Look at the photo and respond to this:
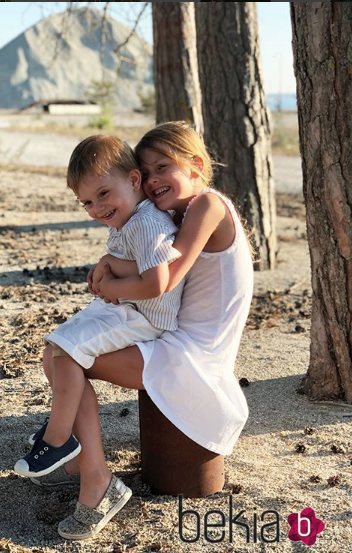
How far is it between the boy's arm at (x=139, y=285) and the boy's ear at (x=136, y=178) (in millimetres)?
375

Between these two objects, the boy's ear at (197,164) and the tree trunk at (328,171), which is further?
the tree trunk at (328,171)

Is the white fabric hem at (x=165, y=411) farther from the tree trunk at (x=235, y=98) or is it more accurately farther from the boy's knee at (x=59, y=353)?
the tree trunk at (x=235, y=98)

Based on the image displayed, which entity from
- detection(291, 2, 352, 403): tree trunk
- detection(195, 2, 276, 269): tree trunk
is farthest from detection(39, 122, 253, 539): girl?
detection(195, 2, 276, 269): tree trunk

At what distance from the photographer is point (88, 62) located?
172 meters

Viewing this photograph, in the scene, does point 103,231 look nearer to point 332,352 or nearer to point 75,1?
point 75,1

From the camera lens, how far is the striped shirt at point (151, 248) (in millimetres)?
3365

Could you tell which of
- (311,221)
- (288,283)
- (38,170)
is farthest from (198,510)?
(38,170)

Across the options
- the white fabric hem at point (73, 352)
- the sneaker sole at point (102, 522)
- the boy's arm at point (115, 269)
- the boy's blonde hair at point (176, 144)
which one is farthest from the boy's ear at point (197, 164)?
the sneaker sole at point (102, 522)

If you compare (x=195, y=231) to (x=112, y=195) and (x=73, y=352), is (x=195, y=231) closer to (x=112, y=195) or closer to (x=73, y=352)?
(x=112, y=195)

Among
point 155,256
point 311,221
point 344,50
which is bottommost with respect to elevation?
point 311,221

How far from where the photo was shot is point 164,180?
355cm

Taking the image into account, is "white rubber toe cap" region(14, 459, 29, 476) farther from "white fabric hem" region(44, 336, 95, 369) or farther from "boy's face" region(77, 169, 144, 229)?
"boy's face" region(77, 169, 144, 229)

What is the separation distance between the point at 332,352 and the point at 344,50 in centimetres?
160

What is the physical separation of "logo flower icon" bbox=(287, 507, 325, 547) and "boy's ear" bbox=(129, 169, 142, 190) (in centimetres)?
148
